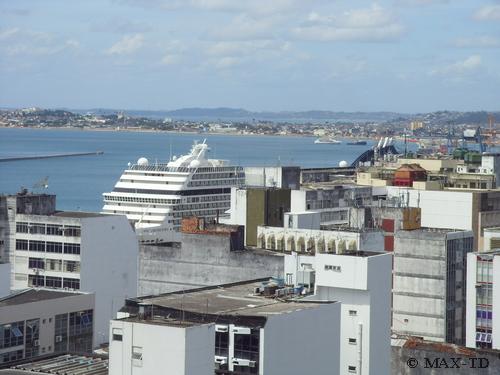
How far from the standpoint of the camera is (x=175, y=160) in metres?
86.4

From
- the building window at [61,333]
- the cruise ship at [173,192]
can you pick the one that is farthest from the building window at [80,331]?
the cruise ship at [173,192]

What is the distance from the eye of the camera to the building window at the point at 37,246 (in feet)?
152

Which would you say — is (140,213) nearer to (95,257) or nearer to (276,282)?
(95,257)

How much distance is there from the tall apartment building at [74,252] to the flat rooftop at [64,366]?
16414mm

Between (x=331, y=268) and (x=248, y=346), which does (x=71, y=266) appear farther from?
(x=248, y=346)

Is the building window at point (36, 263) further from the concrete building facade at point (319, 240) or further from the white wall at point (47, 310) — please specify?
the white wall at point (47, 310)

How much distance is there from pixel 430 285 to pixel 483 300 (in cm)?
498

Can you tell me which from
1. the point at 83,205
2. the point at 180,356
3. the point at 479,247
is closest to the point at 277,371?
the point at 180,356

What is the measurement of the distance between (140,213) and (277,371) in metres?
51.6

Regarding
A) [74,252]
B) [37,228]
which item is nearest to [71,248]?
[74,252]

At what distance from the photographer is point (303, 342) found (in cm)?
2931

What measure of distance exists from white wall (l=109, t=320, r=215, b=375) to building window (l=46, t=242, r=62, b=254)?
2051 cm

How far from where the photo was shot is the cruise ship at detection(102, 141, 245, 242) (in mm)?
78938

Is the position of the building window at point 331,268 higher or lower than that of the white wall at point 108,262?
higher
